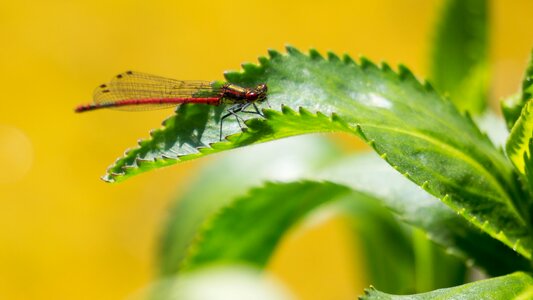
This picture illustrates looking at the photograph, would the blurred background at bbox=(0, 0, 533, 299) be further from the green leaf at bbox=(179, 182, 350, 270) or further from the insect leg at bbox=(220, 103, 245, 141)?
the insect leg at bbox=(220, 103, 245, 141)

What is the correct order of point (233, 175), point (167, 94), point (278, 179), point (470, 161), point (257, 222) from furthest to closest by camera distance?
point (233, 175) → point (278, 179) → point (257, 222) → point (167, 94) → point (470, 161)

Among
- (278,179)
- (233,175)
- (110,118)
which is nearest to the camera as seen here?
(278,179)

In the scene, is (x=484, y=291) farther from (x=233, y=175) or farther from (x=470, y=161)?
(x=233, y=175)

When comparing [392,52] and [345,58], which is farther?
[392,52]

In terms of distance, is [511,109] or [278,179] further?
[278,179]

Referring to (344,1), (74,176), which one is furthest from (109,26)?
(344,1)

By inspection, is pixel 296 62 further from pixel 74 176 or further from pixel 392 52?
pixel 392 52

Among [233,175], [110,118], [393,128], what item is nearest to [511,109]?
[393,128]
